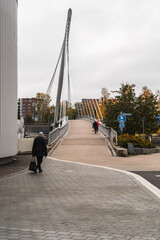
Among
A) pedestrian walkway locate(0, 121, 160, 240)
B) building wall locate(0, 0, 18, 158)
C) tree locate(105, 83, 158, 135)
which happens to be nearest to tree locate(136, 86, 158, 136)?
tree locate(105, 83, 158, 135)

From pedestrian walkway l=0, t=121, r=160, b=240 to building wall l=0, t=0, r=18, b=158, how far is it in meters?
3.50

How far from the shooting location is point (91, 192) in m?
7.62

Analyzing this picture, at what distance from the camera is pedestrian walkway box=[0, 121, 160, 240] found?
4.57 metres

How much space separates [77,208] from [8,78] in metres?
8.67

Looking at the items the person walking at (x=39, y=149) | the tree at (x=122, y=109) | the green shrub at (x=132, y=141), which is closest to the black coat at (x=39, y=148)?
the person walking at (x=39, y=149)

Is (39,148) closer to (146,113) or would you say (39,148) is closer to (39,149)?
(39,149)

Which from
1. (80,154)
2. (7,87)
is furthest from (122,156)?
(7,87)

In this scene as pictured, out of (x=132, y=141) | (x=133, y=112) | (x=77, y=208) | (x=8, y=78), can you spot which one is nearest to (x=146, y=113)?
(x=133, y=112)

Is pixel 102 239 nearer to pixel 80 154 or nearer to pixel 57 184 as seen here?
pixel 57 184

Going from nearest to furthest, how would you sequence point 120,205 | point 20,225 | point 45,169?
1. point 20,225
2. point 120,205
3. point 45,169

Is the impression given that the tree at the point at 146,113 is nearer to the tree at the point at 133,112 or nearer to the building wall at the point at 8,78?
the tree at the point at 133,112

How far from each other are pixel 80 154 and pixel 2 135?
5944mm

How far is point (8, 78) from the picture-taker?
44.2 ft

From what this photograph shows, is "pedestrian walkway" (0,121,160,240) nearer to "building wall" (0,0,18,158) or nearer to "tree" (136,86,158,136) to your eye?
"building wall" (0,0,18,158)
